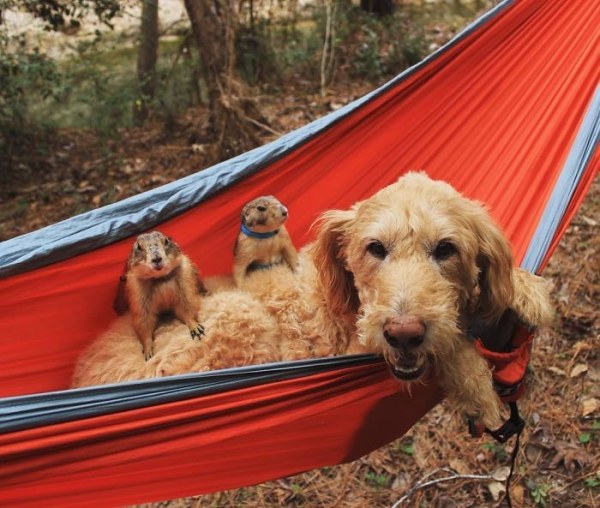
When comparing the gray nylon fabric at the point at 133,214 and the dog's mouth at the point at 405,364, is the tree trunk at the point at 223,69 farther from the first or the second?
the dog's mouth at the point at 405,364

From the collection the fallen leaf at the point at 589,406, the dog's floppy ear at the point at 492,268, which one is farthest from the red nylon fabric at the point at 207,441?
the fallen leaf at the point at 589,406

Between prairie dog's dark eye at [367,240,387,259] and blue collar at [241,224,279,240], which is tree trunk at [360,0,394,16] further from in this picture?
prairie dog's dark eye at [367,240,387,259]

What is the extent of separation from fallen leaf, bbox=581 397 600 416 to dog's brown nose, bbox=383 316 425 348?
1.82m

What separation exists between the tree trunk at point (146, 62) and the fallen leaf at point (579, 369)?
15.7ft

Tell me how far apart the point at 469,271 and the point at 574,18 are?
2047 mm

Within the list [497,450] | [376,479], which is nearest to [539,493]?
[497,450]

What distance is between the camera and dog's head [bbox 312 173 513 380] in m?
1.74

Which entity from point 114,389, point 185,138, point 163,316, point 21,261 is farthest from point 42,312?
point 185,138

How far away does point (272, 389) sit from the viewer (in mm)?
1750

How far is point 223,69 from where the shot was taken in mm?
4918

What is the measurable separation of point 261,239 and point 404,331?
1.07 metres

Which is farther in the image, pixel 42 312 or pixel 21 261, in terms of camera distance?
pixel 42 312

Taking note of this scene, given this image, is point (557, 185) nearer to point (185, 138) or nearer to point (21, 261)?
point (21, 261)

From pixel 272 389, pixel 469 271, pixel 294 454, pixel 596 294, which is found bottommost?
pixel 596 294
